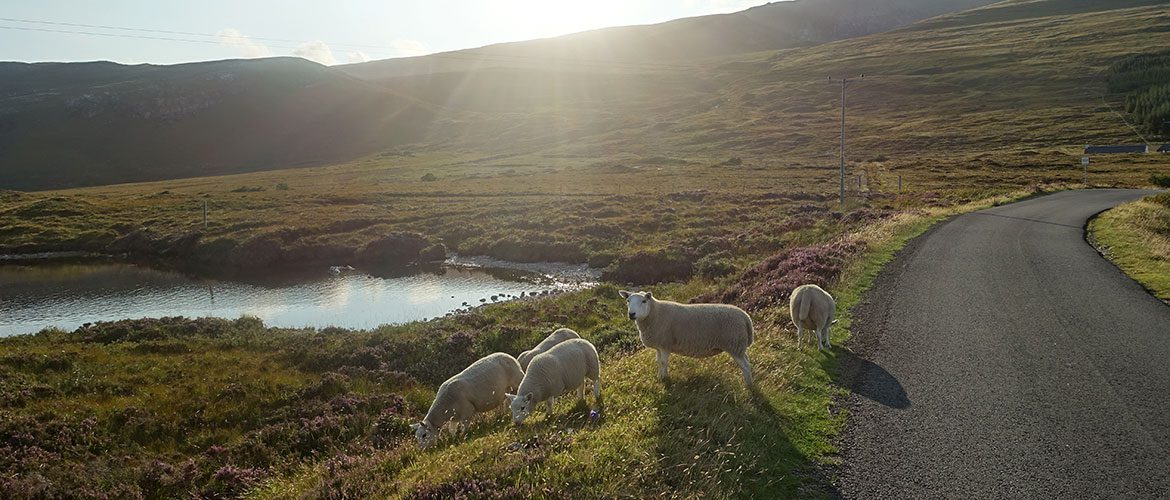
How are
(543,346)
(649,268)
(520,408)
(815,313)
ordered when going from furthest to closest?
(649,268) < (543,346) < (815,313) < (520,408)

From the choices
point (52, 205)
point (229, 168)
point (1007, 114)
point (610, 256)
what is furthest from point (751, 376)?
point (229, 168)

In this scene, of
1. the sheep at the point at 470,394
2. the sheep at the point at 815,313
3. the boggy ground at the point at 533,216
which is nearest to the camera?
the sheep at the point at 470,394

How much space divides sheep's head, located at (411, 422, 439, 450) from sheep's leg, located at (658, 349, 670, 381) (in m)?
4.23

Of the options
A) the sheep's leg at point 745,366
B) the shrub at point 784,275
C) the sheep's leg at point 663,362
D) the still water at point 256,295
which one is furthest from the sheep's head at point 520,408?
the still water at point 256,295

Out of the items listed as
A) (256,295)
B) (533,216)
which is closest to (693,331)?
(256,295)

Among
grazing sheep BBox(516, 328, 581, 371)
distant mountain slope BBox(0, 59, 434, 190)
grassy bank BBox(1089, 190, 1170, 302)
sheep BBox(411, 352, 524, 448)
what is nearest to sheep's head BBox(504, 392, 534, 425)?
sheep BBox(411, 352, 524, 448)

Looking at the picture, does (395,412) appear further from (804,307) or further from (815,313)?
(815,313)

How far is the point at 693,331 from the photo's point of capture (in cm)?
1217

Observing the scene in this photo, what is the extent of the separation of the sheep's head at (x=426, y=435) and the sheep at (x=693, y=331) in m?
4.24

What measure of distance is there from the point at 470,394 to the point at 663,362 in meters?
3.84

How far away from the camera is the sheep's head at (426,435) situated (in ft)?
35.2

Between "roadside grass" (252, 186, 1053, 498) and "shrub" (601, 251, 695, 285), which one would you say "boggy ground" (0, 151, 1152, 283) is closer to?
"shrub" (601, 251, 695, 285)

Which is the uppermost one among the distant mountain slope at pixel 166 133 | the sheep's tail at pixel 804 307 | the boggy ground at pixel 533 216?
the distant mountain slope at pixel 166 133

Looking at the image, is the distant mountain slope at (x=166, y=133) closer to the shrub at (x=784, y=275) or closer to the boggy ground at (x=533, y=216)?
the boggy ground at (x=533, y=216)
